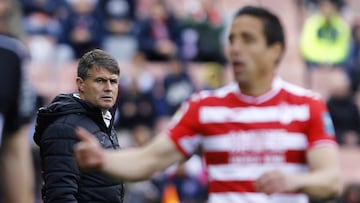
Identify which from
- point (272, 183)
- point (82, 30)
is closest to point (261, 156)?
point (272, 183)

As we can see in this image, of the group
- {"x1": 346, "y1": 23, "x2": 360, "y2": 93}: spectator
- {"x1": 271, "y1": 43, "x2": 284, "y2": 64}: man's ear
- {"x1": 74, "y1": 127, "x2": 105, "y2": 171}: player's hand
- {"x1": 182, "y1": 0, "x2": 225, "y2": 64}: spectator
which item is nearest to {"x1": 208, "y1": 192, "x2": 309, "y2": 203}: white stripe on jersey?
{"x1": 271, "y1": 43, "x2": 284, "y2": 64}: man's ear

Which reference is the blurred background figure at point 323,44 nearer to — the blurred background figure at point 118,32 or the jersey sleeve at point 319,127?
the blurred background figure at point 118,32

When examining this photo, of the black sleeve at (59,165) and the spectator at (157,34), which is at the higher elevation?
the black sleeve at (59,165)

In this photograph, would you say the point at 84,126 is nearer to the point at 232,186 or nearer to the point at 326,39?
the point at 232,186

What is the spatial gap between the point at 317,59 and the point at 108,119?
40.3ft

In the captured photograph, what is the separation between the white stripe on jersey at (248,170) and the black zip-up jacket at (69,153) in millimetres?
513

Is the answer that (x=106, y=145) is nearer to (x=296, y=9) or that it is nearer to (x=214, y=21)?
(x=214, y=21)

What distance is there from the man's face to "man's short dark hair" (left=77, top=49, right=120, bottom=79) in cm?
2

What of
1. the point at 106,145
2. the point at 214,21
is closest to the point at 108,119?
the point at 106,145

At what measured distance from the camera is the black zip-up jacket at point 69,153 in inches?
209

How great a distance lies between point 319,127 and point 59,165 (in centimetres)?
125

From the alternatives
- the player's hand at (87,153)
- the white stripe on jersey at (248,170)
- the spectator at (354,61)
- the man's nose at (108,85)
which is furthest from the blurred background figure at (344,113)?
the player's hand at (87,153)

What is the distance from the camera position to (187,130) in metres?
5.39

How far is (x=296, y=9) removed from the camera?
19719mm
